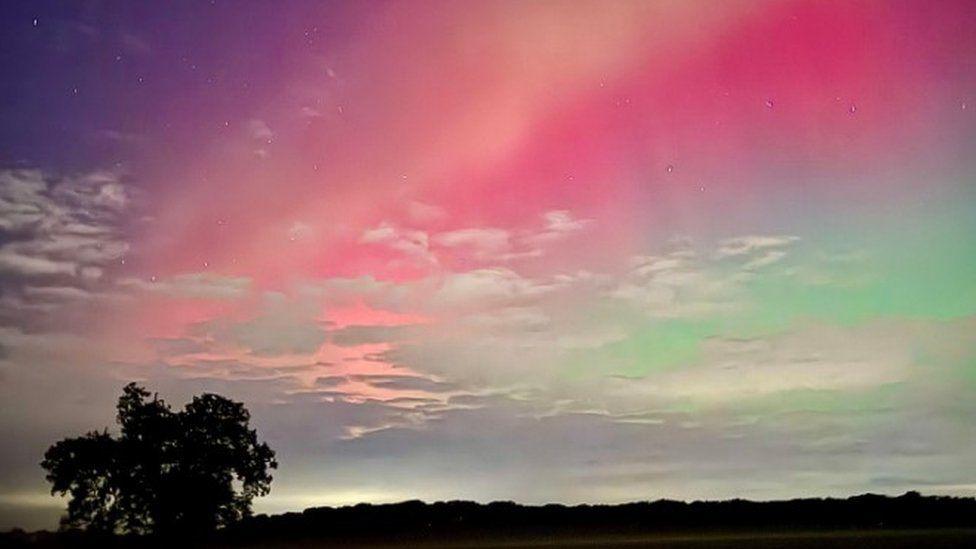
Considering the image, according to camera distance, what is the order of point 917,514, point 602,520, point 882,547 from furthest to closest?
point 602,520
point 917,514
point 882,547

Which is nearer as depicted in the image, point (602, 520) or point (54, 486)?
point (54, 486)

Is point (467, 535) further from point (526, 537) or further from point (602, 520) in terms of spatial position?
point (602, 520)

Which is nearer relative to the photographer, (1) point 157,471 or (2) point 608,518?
(1) point 157,471

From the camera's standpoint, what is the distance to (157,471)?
56.4 metres

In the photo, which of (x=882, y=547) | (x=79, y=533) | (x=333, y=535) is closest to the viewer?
(x=882, y=547)

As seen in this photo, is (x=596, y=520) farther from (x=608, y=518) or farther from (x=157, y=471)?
(x=157, y=471)

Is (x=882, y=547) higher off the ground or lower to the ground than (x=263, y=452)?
lower

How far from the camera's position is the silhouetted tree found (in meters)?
55.8

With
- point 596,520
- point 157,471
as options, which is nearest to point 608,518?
point 596,520

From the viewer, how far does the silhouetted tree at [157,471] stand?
183 ft

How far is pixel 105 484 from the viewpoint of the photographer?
2217 inches

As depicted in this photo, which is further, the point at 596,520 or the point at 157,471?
the point at 596,520

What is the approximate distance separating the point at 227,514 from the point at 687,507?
4442 cm

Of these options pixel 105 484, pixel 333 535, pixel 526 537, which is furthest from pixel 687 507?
pixel 105 484
